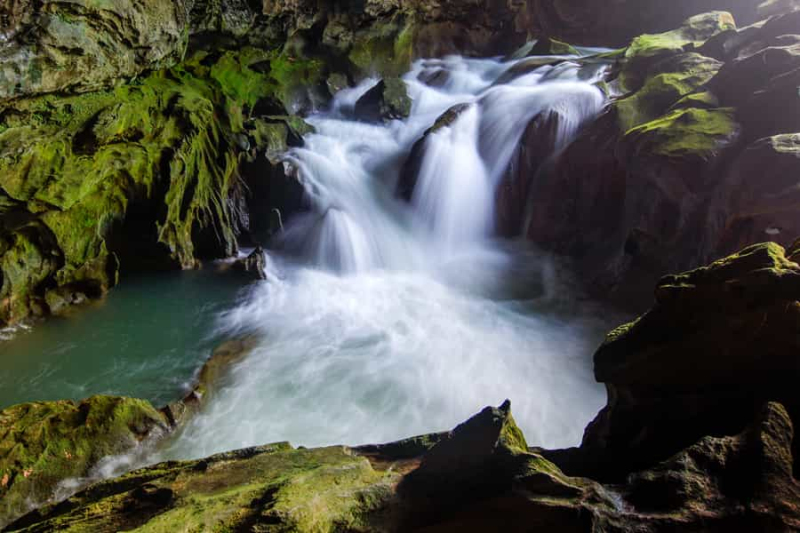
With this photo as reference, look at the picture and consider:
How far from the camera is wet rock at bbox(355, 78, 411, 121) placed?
1457cm

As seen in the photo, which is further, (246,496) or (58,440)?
(58,440)

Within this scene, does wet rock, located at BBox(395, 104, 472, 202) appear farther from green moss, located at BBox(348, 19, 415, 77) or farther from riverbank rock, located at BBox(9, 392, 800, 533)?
riverbank rock, located at BBox(9, 392, 800, 533)

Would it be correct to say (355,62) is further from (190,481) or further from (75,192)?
(190,481)

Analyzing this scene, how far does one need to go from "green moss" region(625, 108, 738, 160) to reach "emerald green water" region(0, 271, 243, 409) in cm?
821

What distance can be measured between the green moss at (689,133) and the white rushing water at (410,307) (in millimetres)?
2726

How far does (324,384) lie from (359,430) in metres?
1.14

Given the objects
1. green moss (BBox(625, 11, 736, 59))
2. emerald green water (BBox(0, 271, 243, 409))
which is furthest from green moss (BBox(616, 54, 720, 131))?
emerald green water (BBox(0, 271, 243, 409))

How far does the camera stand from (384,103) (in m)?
14.6

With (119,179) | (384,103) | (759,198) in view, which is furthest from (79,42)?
(384,103)

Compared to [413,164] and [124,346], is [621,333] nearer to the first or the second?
[124,346]

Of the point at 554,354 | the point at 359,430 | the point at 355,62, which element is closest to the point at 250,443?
the point at 359,430

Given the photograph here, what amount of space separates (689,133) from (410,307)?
18.7ft

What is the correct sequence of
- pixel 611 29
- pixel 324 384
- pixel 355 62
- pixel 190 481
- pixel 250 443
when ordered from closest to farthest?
pixel 190 481 → pixel 250 443 → pixel 324 384 → pixel 355 62 → pixel 611 29

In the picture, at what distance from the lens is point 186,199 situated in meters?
9.73
